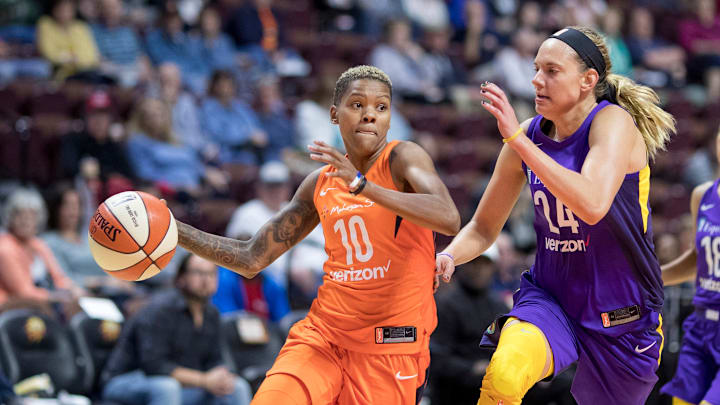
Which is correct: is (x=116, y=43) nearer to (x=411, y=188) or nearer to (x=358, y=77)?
(x=358, y=77)

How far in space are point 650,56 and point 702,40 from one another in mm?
1700

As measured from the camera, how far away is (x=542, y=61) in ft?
13.5

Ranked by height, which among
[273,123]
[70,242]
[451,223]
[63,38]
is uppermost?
[63,38]

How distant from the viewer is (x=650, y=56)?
1571 cm

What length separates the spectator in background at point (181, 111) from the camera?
1037 centimetres

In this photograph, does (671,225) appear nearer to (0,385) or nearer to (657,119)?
(657,119)

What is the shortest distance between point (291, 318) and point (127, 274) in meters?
3.58

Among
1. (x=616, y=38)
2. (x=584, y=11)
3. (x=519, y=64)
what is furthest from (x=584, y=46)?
(x=584, y=11)

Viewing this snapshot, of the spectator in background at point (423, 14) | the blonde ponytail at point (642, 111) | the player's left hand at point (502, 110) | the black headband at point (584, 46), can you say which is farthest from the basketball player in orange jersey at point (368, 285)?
the spectator in background at point (423, 14)

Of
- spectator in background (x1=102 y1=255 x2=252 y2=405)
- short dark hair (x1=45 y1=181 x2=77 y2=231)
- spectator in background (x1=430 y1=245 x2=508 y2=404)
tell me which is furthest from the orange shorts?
short dark hair (x1=45 y1=181 x2=77 y2=231)

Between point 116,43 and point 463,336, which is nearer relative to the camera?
point 463,336

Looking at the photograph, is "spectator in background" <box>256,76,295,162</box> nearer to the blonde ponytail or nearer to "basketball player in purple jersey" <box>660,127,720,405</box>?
"basketball player in purple jersey" <box>660,127,720,405</box>

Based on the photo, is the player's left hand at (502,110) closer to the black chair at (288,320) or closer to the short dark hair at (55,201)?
the black chair at (288,320)

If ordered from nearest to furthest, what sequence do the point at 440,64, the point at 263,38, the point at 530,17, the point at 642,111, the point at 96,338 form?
the point at 642,111 → the point at 96,338 → the point at 263,38 → the point at 440,64 → the point at 530,17
